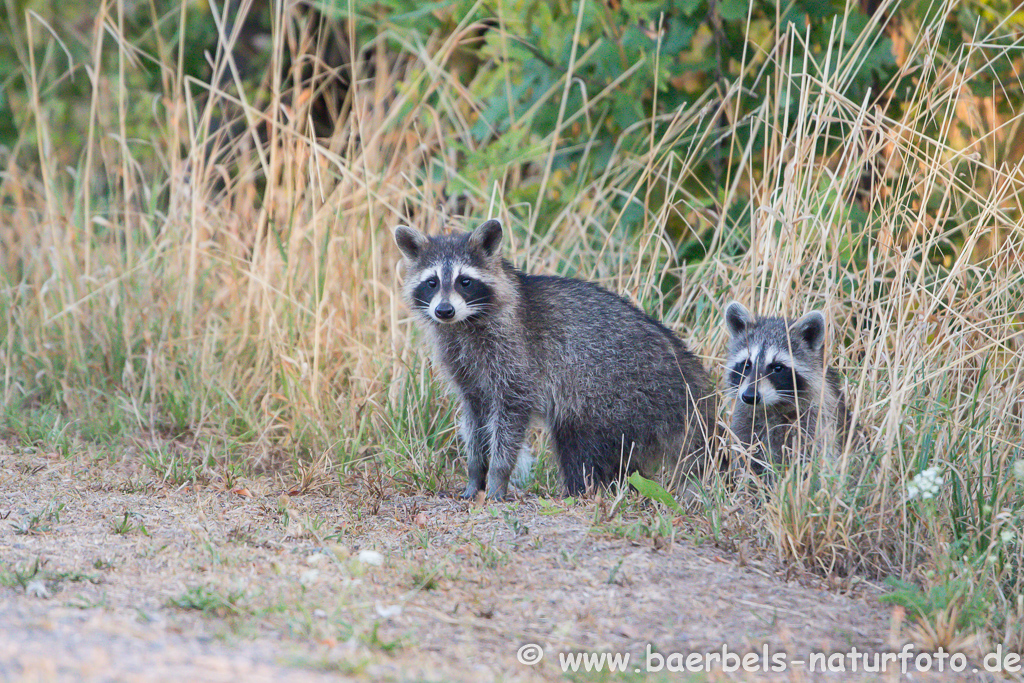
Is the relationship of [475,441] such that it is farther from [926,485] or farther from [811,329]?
[926,485]

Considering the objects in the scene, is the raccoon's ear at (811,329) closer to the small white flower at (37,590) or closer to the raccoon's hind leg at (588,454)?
the raccoon's hind leg at (588,454)

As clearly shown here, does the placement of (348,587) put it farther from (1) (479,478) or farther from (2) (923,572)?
(2) (923,572)

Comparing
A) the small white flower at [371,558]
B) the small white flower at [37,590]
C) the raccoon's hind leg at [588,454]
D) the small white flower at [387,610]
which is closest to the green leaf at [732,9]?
the raccoon's hind leg at [588,454]

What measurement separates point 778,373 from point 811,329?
242mm

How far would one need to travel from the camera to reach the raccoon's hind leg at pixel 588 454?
4.48 metres

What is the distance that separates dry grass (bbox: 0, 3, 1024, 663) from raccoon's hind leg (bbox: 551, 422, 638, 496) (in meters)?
0.59

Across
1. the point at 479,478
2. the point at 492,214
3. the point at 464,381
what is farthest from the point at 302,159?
the point at 479,478

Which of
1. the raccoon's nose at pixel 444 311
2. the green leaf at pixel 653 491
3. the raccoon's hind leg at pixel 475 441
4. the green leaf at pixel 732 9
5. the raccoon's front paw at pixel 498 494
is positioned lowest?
the raccoon's front paw at pixel 498 494

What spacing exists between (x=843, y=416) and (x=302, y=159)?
3.19m

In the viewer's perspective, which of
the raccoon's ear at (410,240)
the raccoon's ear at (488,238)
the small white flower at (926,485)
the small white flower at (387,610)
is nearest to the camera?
the small white flower at (387,610)

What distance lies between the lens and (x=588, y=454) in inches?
177

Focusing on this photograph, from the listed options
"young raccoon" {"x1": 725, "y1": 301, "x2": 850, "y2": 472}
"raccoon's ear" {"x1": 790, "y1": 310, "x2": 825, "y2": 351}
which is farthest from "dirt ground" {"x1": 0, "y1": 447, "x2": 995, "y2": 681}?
"raccoon's ear" {"x1": 790, "y1": 310, "x2": 825, "y2": 351}

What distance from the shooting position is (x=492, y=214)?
5520mm

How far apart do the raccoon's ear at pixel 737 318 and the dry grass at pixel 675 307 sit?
219 millimetres
